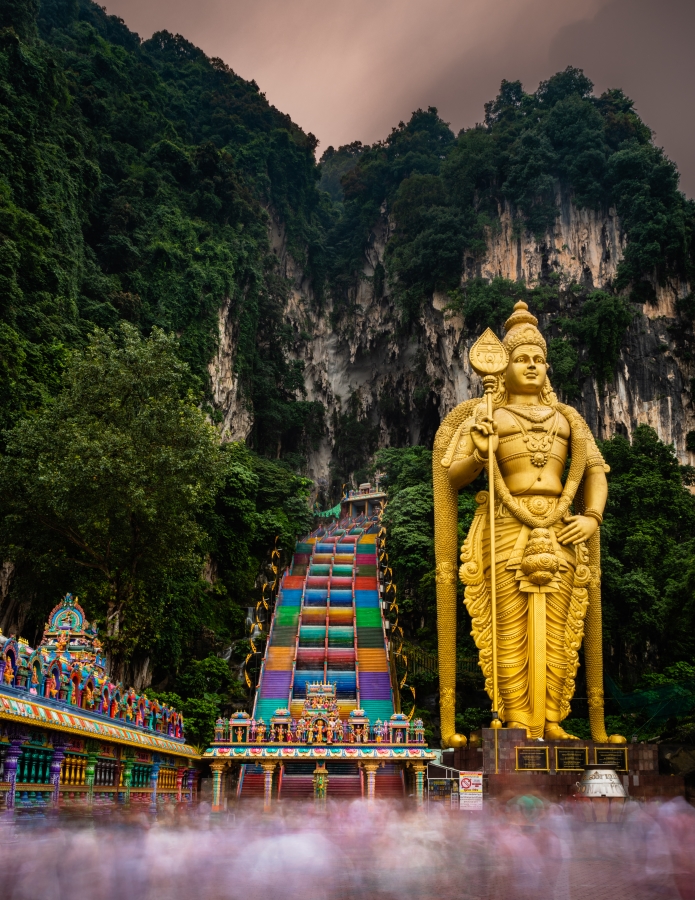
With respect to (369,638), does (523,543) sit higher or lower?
higher

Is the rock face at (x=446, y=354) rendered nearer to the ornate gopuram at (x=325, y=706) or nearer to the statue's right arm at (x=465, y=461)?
the ornate gopuram at (x=325, y=706)

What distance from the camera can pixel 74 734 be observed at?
20.6 ft

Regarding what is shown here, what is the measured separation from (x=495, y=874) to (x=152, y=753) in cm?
574

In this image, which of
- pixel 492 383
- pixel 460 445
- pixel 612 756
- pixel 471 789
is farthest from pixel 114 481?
pixel 612 756

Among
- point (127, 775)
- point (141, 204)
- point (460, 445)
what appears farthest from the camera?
point (141, 204)

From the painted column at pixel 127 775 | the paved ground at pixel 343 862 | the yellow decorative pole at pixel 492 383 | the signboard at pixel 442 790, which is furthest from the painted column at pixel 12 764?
the yellow decorative pole at pixel 492 383

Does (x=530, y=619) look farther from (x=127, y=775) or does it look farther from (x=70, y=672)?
(x=70, y=672)

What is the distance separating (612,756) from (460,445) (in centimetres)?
454

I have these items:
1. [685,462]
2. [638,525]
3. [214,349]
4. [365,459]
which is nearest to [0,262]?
[214,349]

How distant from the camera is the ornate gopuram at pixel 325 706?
11.1 metres

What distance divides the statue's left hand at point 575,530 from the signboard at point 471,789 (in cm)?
346

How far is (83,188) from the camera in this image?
24938 millimetres

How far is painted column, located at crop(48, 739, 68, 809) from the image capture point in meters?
5.89

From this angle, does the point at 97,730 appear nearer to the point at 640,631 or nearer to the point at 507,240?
the point at 640,631
